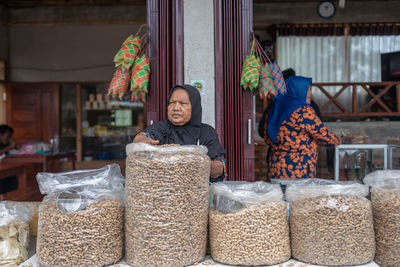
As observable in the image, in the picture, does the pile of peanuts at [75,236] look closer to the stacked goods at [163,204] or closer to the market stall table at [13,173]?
the stacked goods at [163,204]

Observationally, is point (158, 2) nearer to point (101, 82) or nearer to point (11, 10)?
point (101, 82)

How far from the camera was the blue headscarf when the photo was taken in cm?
274

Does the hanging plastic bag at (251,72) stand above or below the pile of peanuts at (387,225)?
above

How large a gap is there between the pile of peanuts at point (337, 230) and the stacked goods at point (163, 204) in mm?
370

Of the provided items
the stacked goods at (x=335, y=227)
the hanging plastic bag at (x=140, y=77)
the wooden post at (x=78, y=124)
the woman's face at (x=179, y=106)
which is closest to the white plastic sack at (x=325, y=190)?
the stacked goods at (x=335, y=227)

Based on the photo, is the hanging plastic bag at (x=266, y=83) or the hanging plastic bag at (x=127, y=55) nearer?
the hanging plastic bag at (x=127, y=55)

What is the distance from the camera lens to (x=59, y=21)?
6.73 metres

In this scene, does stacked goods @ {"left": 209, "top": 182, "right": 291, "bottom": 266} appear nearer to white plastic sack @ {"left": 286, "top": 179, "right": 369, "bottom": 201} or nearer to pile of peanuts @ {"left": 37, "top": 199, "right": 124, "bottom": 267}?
white plastic sack @ {"left": 286, "top": 179, "right": 369, "bottom": 201}

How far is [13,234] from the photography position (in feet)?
4.15

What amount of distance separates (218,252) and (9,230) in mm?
761

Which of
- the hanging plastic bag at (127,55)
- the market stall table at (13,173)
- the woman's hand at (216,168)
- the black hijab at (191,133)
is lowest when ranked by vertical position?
the market stall table at (13,173)

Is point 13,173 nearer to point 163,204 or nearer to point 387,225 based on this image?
point 163,204

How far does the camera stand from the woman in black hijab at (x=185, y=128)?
1.73 meters

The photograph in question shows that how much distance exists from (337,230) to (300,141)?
169 cm
